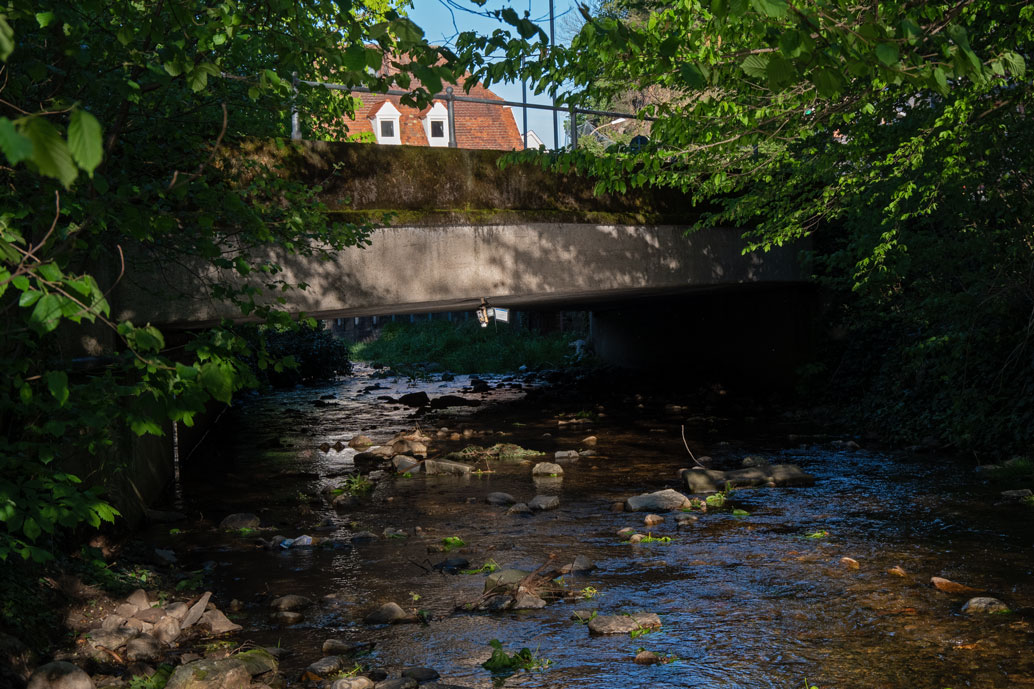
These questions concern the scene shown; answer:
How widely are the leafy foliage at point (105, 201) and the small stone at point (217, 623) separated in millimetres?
1240

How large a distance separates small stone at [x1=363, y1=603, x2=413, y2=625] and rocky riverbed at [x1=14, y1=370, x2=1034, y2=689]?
0.6 inches

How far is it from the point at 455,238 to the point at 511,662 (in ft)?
21.8

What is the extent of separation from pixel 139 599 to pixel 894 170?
7475 mm

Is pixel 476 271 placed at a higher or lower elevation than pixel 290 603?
higher

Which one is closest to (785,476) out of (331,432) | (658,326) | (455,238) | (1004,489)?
(1004,489)

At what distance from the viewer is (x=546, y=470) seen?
36.4 feet

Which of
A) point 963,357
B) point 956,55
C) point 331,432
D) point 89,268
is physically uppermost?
point 956,55

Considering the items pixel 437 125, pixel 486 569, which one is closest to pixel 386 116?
pixel 437 125

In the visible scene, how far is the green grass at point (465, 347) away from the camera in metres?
27.5

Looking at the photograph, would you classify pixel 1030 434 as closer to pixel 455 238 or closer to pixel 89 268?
pixel 455 238

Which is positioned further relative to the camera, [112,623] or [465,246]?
[465,246]

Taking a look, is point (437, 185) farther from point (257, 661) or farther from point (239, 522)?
point (257, 661)

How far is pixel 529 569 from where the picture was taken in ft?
23.1

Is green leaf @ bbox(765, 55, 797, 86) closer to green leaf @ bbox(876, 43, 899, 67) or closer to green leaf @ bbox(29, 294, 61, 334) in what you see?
green leaf @ bbox(876, 43, 899, 67)
